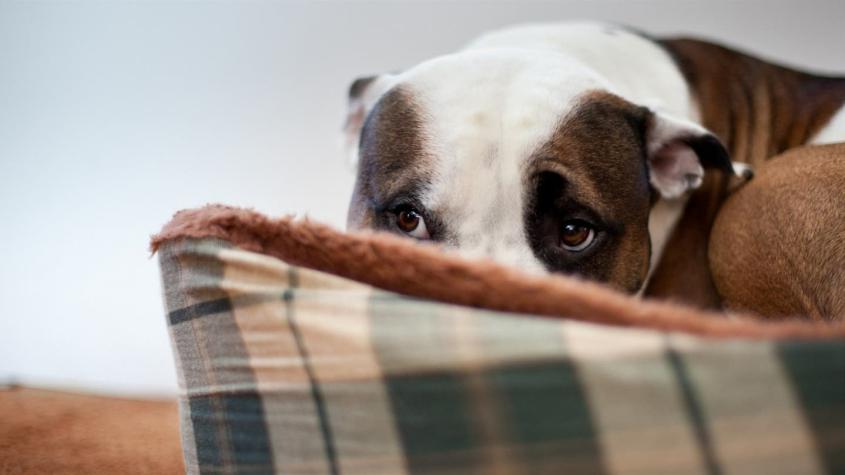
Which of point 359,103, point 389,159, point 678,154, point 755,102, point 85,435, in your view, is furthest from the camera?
point 755,102

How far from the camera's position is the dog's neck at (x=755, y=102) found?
1.80m

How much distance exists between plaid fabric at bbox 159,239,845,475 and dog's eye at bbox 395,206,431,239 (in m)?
0.50

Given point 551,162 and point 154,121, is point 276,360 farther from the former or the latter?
point 154,121

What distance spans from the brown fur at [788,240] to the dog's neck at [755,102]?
38 cm

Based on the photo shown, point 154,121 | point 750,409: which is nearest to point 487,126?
point 750,409

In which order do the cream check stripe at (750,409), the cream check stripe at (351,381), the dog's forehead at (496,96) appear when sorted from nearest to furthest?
the cream check stripe at (750,409) → the cream check stripe at (351,381) → the dog's forehead at (496,96)

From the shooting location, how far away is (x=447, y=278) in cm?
75

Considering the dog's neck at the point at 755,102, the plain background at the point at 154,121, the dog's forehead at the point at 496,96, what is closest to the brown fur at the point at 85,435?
the plain background at the point at 154,121

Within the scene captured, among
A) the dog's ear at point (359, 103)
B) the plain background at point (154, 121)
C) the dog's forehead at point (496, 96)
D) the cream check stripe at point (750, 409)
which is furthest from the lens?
the plain background at point (154, 121)

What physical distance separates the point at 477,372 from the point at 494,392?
0.08ft

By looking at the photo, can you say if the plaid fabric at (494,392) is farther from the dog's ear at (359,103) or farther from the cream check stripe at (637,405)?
the dog's ear at (359,103)

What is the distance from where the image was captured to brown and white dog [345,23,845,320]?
125 centimetres

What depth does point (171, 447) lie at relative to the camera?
5.06 feet

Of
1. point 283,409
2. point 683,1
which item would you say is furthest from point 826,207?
point 683,1
